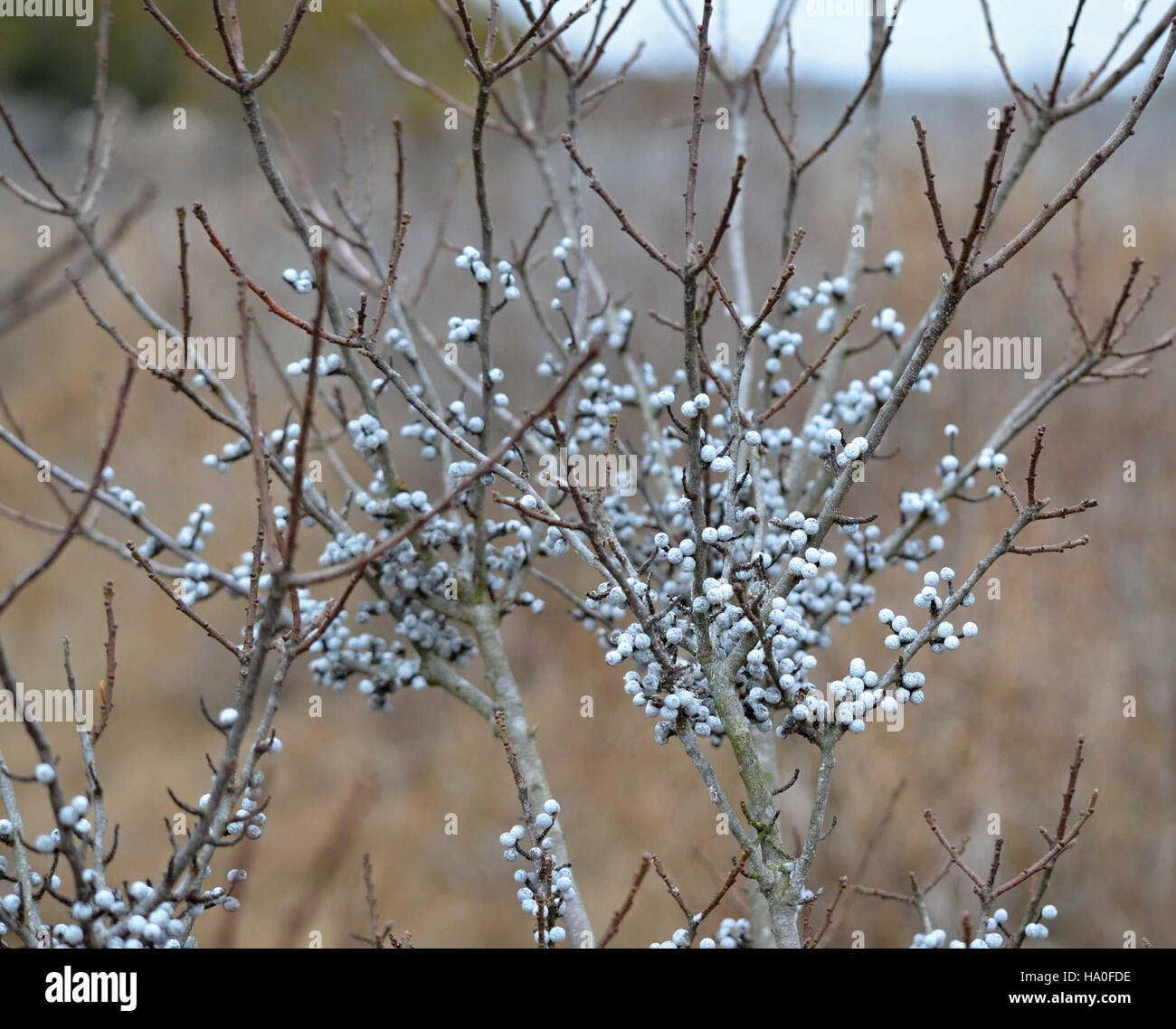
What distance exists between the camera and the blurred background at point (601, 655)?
596 centimetres

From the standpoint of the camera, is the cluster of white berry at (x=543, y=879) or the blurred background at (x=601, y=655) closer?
the cluster of white berry at (x=543, y=879)

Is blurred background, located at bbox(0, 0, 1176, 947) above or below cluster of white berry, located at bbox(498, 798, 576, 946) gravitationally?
above

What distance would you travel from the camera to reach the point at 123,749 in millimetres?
9258

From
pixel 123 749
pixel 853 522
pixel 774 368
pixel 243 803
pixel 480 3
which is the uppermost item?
pixel 480 3

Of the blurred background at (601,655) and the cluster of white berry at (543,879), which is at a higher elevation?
the blurred background at (601,655)

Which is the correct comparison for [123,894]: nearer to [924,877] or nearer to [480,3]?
[924,877]

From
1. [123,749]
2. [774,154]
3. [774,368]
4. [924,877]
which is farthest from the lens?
[774,154]

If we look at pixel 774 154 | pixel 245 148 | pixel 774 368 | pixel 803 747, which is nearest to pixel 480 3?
pixel 774 154

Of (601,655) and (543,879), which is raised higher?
(601,655)

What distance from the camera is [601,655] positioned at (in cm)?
790

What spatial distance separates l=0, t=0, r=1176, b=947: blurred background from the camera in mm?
5961

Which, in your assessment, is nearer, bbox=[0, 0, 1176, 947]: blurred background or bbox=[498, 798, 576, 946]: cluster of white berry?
bbox=[498, 798, 576, 946]: cluster of white berry

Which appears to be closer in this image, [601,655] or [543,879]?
[543,879]
